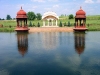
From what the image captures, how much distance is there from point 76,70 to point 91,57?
354 cm

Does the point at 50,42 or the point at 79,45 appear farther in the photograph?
the point at 50,42

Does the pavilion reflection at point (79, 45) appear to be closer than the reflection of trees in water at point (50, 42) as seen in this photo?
Yes

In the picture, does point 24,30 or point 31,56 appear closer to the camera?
point 31,56

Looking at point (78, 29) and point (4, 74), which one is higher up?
point (78, 29)

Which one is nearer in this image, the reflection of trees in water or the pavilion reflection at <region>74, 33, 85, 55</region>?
the pavilion reflection at <region>74, 33, 85, 55</region>

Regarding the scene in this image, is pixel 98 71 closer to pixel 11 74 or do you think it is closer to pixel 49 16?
pixel 11 74

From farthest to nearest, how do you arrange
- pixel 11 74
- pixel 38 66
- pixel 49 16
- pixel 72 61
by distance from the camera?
pixel 49 16, pixel 72 61, pixel 38 66, pixel 11 74

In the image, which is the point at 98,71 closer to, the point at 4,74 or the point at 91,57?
the point at 91,57

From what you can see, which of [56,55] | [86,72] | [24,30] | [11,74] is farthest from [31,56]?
[24,30]

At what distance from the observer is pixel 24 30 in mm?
31156

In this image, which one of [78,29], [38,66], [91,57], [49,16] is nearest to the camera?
[38,66]

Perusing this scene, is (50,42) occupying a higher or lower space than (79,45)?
higher

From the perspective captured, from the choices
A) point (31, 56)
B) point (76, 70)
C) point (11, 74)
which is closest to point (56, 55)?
point (31, 56)

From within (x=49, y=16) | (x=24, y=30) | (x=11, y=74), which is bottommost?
(x=11, y=74)
